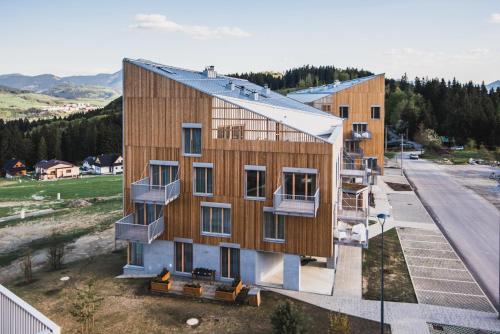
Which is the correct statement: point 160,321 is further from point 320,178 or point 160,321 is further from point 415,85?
point 415,85

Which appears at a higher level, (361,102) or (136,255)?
(361,102)

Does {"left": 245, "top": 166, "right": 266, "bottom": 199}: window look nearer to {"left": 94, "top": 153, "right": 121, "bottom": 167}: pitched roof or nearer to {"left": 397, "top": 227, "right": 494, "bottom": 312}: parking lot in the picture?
{"left": 397, "top": 227, "right": 494, "bottom": 312}: parking lot

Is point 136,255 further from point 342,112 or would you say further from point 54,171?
point 54,171

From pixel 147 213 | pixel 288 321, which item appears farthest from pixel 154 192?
pixel 288 321

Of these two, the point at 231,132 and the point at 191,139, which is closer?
the point at 231,132

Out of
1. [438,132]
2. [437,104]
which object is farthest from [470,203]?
[437,104]

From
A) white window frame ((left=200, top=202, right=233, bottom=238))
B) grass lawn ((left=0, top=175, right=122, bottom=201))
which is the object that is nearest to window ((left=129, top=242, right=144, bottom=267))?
white window frame ((left=200, top=202, right=233, bottom=238))
